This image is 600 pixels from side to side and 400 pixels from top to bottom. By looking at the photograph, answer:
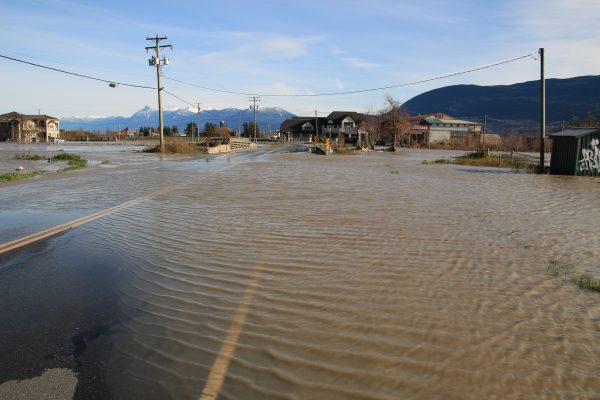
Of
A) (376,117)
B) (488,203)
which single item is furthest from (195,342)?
(376,117)

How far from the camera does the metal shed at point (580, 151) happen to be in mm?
23688

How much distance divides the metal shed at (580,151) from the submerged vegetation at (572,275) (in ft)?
64.3

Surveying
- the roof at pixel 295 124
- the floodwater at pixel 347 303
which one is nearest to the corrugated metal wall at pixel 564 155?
the floodwater at pixel 347 303

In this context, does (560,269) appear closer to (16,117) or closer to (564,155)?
(564,155)

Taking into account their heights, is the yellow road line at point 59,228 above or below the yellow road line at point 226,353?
above

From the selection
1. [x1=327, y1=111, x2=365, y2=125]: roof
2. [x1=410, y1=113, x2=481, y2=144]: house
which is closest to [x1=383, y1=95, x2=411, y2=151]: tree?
[x1=410, y1=113, x2=481, y2=144]: house

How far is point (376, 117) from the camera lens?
10275 cm

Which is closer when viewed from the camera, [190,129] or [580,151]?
[580,151]

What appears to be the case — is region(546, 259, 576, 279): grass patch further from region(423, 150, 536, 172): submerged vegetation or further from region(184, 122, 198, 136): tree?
region(184, 122, 198, 136): tree

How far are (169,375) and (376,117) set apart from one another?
336 feet

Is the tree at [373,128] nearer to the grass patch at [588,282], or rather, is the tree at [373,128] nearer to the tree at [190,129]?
the tree at [190,129]

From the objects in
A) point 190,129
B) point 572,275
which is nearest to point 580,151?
point 572,275

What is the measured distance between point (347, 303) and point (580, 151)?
23.5m

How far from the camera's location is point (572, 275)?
6312mm
